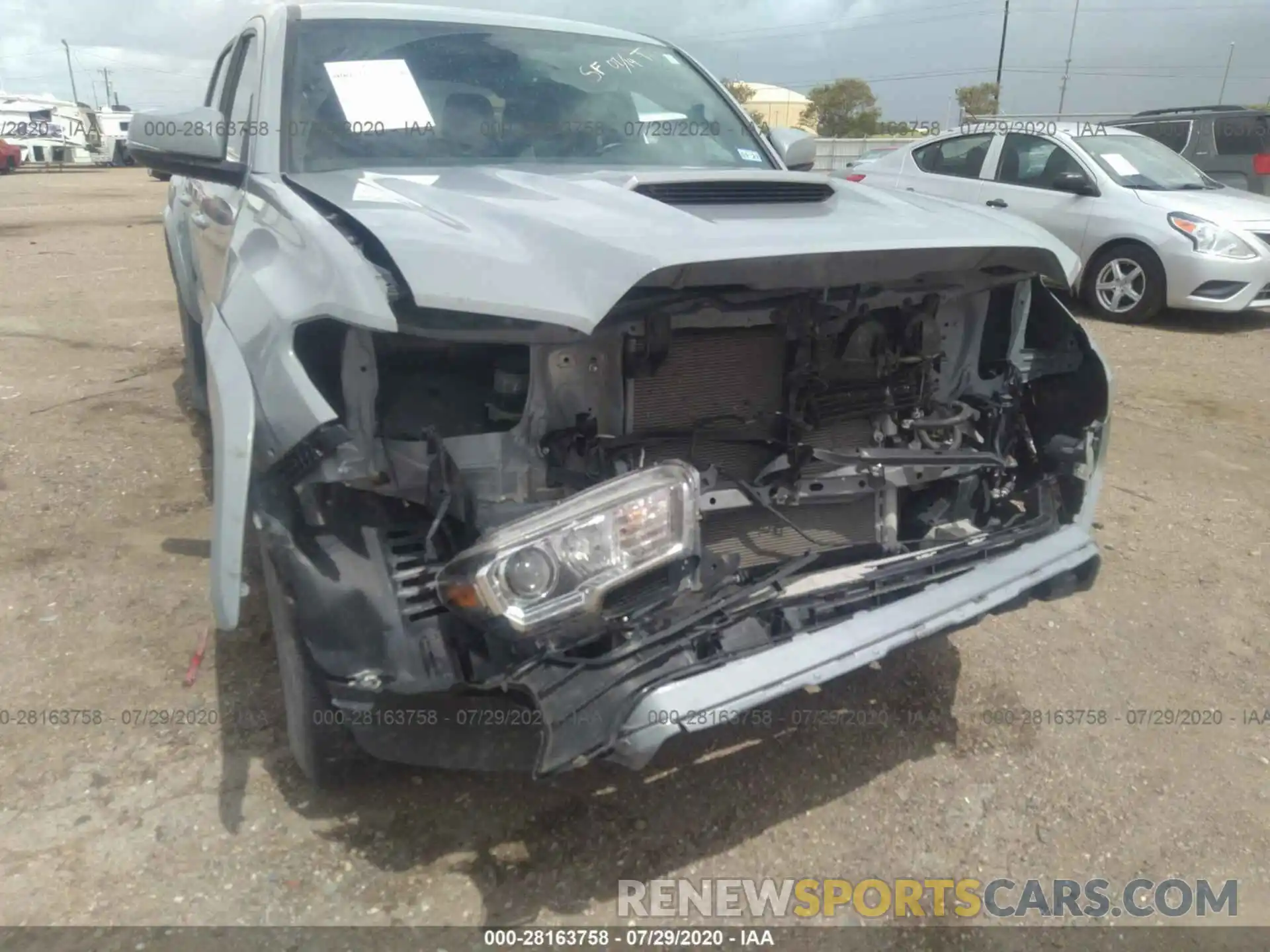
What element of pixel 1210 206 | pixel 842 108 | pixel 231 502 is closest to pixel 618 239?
pixel 231 502

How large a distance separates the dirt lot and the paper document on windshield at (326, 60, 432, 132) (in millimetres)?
1557

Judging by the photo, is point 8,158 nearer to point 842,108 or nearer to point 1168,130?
point 1168,130

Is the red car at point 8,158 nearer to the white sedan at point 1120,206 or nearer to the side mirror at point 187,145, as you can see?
the white sedan at point 1120,206

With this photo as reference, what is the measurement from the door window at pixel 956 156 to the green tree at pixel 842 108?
3562 cm

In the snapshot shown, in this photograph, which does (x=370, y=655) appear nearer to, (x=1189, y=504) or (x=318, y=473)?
(x=318, y=473)

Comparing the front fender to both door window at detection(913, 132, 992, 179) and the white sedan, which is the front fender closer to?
the white sedan

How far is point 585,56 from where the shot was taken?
11.3ft

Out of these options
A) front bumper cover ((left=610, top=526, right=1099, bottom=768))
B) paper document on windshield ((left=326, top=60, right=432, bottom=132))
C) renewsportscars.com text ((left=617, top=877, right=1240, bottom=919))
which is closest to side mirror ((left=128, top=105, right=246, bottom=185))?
paper document on windshield ((left=326, top=60, right=432, bottom=132))

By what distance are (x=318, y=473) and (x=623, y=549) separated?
0.62m

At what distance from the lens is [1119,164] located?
26.1ft

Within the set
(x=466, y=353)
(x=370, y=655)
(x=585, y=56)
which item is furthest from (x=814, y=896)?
(x=585, y=56)

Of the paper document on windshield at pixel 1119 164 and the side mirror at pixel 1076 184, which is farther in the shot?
the paper document on windshield at pixel 1119 164

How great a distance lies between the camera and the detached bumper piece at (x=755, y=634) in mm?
1752

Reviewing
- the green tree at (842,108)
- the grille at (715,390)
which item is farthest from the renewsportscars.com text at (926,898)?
the green tree at (842,108)
